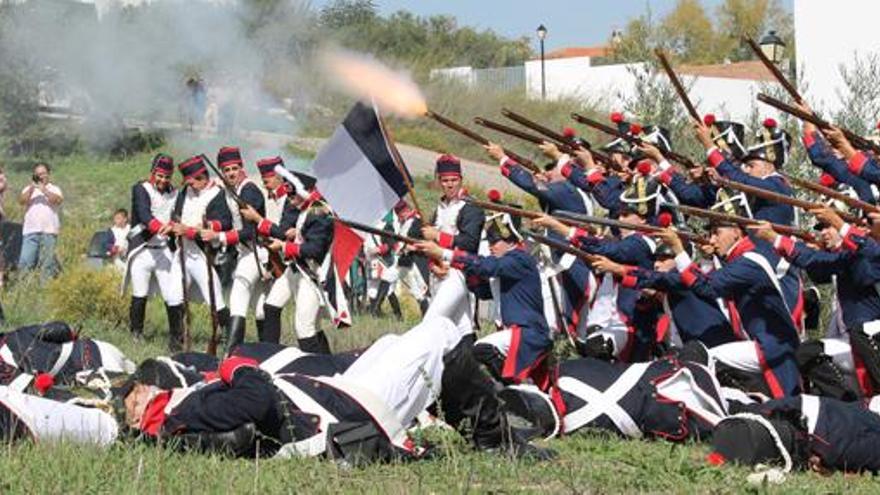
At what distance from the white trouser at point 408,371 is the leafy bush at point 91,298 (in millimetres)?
7297

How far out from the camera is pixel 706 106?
34.3 m

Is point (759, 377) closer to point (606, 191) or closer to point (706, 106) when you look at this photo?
point (606, 191)

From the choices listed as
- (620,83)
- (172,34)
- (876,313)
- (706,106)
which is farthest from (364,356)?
(620,83)

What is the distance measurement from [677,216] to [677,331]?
4.61 feet

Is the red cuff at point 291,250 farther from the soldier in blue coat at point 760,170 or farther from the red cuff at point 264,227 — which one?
the soldier in blue coat at point 760,170

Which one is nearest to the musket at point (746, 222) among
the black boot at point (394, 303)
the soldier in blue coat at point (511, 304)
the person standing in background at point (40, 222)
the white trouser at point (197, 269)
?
the soldier in blue coat at point (511, 304)

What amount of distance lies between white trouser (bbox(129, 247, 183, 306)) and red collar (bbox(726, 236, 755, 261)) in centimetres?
536

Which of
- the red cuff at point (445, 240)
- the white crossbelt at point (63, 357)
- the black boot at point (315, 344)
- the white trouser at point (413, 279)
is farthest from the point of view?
the white trouser at point (413, 279)

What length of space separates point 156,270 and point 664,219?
4.87 m

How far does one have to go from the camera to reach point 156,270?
1287 centimetres

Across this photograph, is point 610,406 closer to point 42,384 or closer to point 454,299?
point 454,299

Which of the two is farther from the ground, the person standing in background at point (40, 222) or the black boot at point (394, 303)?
the person standing in background at point (40, 222)

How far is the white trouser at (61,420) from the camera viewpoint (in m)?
6.81

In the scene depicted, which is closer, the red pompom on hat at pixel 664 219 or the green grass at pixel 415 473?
the green grass at pixel 415 473
